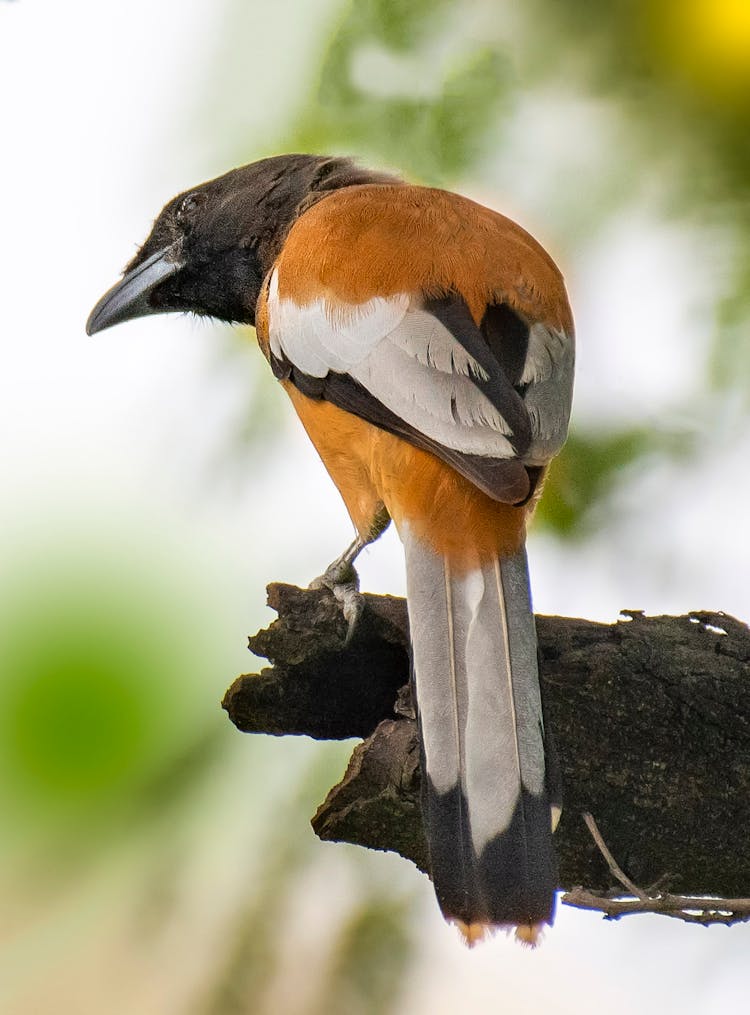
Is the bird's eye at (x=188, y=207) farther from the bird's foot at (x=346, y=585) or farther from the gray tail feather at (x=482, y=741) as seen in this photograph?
the gray tail feather at (x=482, y=741)

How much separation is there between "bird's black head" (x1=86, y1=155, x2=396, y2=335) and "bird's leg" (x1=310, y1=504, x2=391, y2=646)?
118 centimetres

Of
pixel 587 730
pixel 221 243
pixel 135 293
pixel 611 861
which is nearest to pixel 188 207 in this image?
pixel 221 243

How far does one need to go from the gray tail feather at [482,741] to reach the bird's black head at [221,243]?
175cm

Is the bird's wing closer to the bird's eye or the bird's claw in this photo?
the bird's claw

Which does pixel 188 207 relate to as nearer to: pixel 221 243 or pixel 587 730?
pixel 221 243

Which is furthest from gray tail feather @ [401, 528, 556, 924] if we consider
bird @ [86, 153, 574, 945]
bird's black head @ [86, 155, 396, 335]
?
bird's black head @ [86, 155, 396, 335]

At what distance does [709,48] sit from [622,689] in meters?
1.40

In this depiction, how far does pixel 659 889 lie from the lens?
2754 millimetres

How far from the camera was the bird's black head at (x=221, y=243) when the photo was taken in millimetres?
3975

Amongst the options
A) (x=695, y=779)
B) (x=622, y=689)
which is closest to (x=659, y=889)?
(x=695, y=779)

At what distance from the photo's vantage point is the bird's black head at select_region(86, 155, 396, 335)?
3.97 metres

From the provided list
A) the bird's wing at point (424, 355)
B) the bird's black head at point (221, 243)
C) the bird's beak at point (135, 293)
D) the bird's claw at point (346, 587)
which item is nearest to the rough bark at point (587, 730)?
the bird's claw at point (346, 587)

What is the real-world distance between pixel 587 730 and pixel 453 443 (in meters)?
0.77

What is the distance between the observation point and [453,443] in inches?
99.9
